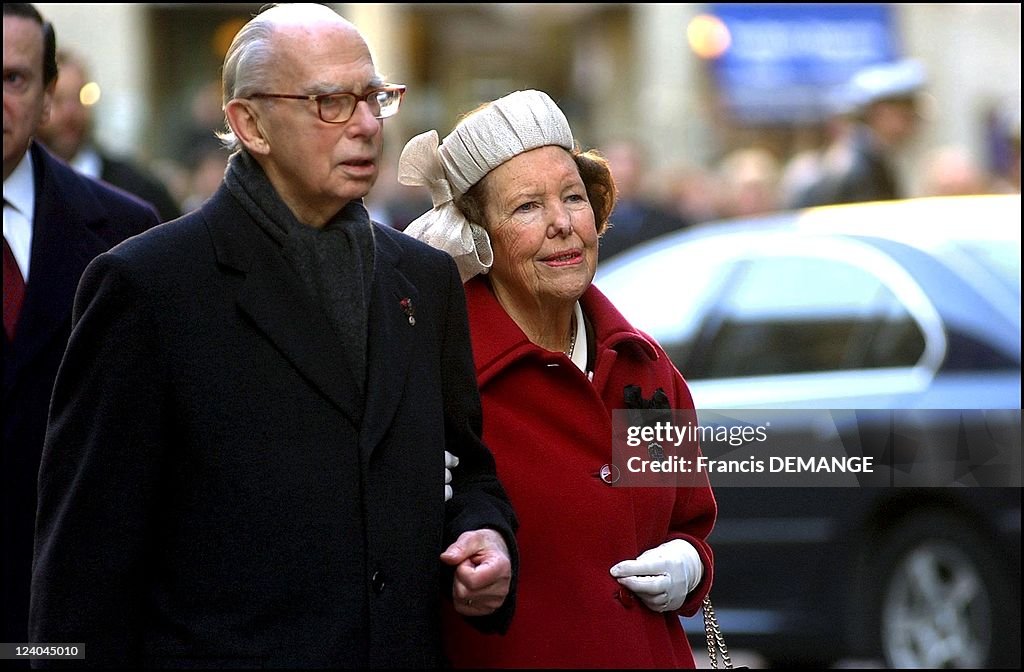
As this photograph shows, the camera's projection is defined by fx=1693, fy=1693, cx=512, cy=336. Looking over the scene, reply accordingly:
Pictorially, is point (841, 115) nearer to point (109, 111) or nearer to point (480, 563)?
point (480, 563)

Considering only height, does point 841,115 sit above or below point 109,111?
below

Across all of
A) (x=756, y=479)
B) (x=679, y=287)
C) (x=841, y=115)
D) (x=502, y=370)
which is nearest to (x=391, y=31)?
(x=841, y=115)

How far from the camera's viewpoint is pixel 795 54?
22.2 meters

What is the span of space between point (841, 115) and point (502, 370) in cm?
806

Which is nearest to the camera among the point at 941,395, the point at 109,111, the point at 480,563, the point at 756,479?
the point at 480,563

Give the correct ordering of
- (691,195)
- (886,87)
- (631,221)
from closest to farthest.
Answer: (886,87) → (631,221) → (691,195)

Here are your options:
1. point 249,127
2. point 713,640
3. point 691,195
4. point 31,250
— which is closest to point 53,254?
point 31,250

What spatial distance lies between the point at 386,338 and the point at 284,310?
0.21 meters

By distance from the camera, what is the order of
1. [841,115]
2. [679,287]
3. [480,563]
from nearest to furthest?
[480,563] < [679,287] < [841,115]

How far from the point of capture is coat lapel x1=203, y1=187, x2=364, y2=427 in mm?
2953

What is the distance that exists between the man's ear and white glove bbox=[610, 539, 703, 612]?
119 centimetres

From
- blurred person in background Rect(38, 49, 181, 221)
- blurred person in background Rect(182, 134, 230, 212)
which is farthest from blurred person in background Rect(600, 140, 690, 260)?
blurred person in background Rect(38, 49, 181, 221)

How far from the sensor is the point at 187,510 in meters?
2.89

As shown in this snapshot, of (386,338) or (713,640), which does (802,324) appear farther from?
(386,338)
